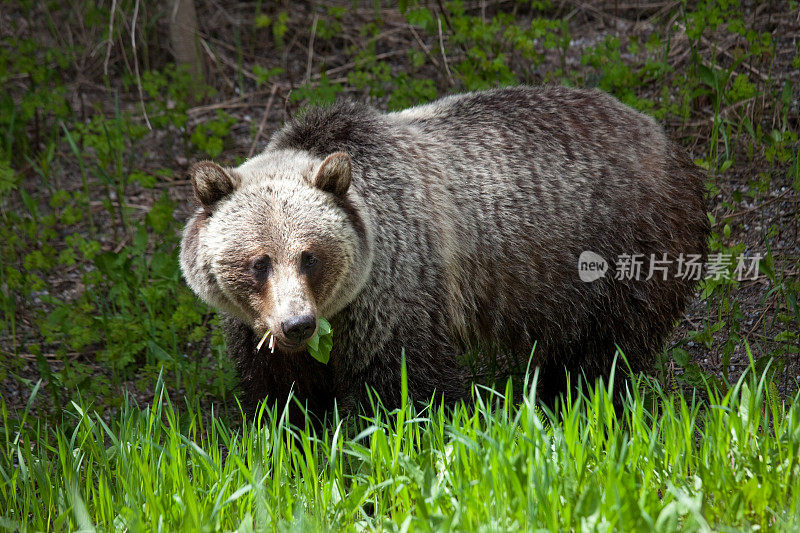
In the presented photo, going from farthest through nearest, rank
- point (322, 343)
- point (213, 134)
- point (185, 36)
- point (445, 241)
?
point (185, 36)
point (213, 134)
point (445, 241)
point (322, 343)

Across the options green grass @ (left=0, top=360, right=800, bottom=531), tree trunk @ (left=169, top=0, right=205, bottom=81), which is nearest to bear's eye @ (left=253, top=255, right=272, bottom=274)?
green grass @ (left=0, top=360, right=800, bottom=531)

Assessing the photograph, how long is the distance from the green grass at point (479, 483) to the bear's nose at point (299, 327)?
0.45 m

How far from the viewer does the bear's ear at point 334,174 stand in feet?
12.8

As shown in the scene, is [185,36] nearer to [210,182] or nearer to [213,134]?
[213,134]

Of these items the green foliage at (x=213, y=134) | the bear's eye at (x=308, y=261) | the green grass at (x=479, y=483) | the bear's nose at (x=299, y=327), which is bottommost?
the green grass at (x=479, y=483)

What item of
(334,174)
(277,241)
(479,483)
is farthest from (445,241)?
(479,483)

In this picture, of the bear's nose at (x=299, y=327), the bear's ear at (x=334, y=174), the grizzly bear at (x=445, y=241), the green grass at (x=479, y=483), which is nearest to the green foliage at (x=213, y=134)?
the grizzly bear at (x=445, y=241)

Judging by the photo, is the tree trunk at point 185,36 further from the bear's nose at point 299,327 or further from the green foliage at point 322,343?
the bear's nose at point 299,327

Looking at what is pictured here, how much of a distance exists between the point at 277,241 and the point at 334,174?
1.38ft

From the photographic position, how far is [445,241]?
14.7ft

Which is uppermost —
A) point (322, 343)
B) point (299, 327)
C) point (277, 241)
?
point (277, 241)

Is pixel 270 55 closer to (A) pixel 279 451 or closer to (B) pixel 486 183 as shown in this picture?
(B) pixel 486 183

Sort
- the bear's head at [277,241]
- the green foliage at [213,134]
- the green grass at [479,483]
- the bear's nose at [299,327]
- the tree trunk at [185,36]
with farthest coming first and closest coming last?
the tree trunk at [185,36], the green foliage at [213,134], the bear's head at [277,241], the bear's nose at [299,327], the green grass at [479,483]

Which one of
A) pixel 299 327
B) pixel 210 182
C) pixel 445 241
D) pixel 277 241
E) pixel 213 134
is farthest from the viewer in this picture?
pixel 213 134
